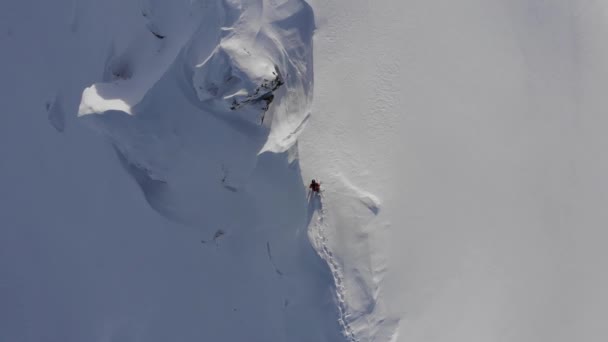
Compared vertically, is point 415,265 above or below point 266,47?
below

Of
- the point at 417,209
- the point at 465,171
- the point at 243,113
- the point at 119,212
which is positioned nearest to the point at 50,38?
the point at 119,212

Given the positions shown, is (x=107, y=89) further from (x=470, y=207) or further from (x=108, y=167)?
(x=470, y=207)

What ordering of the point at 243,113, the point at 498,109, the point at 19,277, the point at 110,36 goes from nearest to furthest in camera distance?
the point at 243,113 < the point at 110,36 < the point at 19,277 < the point at 498,109

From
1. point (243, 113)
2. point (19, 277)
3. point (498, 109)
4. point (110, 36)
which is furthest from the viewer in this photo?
point (498, 109)

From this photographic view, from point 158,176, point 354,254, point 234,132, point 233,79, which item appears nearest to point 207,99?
point 233,79

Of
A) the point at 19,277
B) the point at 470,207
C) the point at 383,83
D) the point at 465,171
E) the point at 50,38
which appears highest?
the point at 50,38

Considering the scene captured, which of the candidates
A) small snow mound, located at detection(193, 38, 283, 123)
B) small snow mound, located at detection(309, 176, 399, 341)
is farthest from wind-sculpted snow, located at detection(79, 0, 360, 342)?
small snow mound, located at detection(309, 176, 399, 341)

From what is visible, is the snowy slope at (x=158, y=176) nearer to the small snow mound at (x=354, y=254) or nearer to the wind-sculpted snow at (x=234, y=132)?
the wind-sculpted snow at (x=234, y=132)

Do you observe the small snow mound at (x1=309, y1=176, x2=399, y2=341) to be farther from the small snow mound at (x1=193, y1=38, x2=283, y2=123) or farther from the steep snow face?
the small snow mound at (x1=193, y1=38, x2=283, y2=123)
